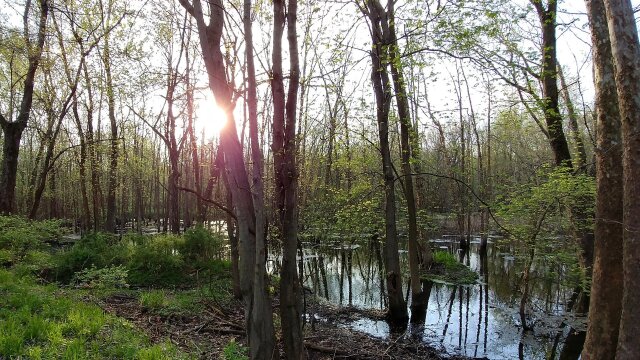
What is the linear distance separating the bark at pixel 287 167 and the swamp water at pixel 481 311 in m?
4.35

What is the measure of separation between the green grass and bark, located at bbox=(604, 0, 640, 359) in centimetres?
496

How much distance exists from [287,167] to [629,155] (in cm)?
354

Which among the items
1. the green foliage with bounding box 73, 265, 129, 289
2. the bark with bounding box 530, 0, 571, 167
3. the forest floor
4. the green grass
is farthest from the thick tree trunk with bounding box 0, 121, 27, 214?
the bark with bounding box 530, 0, 571, 167

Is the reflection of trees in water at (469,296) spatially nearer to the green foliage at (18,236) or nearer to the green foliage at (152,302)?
the green foliage at (152,302)

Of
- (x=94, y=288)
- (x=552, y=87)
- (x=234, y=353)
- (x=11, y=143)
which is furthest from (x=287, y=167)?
(x=11, y=143)

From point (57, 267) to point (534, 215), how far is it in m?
11.8

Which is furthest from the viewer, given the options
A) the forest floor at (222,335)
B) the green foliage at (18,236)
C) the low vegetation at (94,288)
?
the green foliage at (18,236)

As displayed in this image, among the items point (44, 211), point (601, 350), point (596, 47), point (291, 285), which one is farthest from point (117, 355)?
point (44, 211)

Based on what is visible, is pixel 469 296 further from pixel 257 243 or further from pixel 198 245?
pixel 257 243

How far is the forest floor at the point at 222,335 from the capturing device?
6.26 meters

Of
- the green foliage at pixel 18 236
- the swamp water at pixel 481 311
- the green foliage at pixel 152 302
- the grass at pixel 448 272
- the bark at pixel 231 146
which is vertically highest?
the bark at pixel 231 146

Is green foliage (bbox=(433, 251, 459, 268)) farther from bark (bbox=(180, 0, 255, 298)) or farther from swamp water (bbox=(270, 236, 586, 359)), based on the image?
bark (bbox=(180, 0, 255, 298))

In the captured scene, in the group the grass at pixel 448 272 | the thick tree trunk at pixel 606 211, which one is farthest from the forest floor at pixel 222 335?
the grass at pixel 448 272

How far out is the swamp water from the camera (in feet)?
28.3
